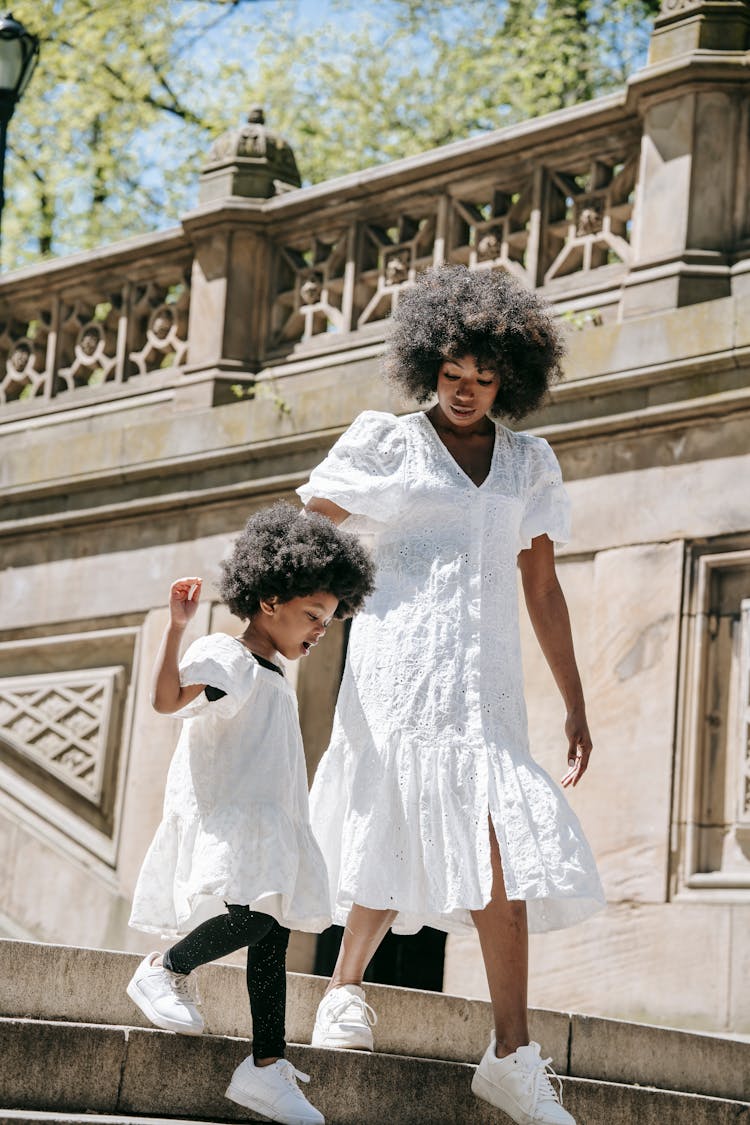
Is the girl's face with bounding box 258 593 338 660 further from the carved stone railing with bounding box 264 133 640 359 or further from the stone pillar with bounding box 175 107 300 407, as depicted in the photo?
the stone pillar with bounding box 175 107 300 407

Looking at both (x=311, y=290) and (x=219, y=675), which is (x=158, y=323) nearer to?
(x=311, y=290)

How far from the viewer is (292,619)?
459cm

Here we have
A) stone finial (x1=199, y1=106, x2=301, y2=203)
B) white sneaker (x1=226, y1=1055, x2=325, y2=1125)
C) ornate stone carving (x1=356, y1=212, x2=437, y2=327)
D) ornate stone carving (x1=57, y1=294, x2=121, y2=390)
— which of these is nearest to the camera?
white sneaker (x1=226, y1=1055, x2=325, y2=1125)

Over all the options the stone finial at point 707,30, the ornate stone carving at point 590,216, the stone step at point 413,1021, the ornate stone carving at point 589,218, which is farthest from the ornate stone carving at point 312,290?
the stone step at point 413,1021

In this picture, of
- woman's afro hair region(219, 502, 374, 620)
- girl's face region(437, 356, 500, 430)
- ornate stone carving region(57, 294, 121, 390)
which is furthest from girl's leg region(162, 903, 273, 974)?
ornate stone carving region(57, 294, 121, 390)

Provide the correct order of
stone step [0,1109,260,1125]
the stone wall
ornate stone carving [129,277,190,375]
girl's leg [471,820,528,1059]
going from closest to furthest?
stone step [0,1109,260,1125], girl's leg [471,820,528,1059], the stone wall, ornate stone carving [129,277,190,375]

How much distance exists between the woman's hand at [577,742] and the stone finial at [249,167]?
5473 millimetres

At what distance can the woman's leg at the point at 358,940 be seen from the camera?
4.69m

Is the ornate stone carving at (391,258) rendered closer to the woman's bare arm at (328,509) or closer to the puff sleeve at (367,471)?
the puff sleeve at (367,471)

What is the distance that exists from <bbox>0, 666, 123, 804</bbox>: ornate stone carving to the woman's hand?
4813 mm

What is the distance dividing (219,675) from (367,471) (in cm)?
84

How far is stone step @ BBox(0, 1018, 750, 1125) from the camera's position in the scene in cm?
415

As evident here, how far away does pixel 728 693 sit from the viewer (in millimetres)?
7246

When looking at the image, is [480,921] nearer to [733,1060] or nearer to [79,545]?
[733,1060]
